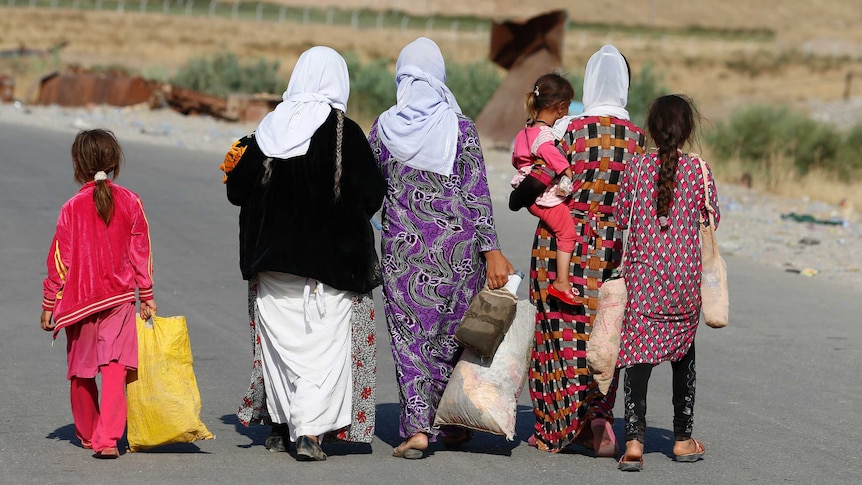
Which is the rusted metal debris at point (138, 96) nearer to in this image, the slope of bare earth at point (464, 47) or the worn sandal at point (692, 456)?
the slope of bare earth at point (464, 47)

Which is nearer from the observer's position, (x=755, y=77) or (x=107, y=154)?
(x=107, y=154)

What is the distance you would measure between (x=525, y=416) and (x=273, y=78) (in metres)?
26.5

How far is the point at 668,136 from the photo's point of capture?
557 centimetres

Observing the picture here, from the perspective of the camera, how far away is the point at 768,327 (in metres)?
9.77

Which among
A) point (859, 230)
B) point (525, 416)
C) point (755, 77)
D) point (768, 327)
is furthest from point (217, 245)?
point (755, 77)

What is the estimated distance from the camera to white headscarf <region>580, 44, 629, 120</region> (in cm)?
581

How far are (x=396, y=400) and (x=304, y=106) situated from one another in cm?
221

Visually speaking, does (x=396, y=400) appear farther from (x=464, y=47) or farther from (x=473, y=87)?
(x=464, y=47)

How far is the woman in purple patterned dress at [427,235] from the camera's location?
5.71 meters

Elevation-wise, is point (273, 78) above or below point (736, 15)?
below

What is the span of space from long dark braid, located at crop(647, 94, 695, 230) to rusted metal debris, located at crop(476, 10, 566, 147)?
677 inches

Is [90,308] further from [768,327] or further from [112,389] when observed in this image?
[768,327]

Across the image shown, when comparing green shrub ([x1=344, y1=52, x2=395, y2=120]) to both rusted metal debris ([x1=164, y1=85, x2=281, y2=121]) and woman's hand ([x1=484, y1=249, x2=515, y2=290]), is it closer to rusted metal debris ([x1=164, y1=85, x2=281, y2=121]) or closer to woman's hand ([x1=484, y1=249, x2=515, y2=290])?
rusted metal debris ([x1=164, y1=85, x2=281, y2=121])

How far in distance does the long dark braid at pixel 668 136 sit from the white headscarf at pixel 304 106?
1.38 m
